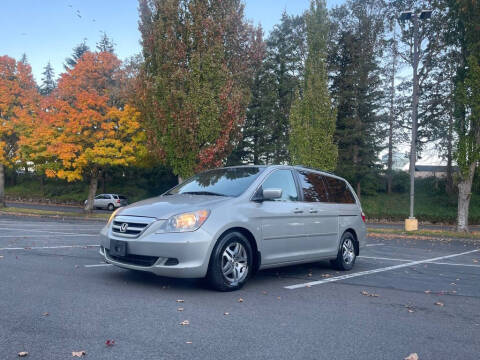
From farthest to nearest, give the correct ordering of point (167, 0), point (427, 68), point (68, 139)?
point (427, 68), point (68, 139), point (167, 0)

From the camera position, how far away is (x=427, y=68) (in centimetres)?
3659

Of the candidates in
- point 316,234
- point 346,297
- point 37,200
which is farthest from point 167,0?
point 37,200

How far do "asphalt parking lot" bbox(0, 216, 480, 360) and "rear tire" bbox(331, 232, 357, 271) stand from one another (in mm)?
415

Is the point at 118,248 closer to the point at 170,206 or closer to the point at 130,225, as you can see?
the point at 130,225

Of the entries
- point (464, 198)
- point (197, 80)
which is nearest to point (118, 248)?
point (197, 80)

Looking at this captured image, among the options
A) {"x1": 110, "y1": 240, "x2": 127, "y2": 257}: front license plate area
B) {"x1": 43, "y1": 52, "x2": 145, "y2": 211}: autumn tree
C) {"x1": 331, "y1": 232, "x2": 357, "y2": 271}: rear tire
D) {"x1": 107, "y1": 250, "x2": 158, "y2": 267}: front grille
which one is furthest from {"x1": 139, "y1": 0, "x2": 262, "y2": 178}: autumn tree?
{"x1": 107, "y1": 250, "x2": 158, "y2": 267}: front grille

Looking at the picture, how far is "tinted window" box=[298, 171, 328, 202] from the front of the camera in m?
7.84

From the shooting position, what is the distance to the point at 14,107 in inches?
1247

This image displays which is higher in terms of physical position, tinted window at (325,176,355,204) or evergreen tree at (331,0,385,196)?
evergreen tree at (331,0,385,196)

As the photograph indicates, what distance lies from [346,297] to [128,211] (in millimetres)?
3113

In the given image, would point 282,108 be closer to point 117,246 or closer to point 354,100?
point 354,100

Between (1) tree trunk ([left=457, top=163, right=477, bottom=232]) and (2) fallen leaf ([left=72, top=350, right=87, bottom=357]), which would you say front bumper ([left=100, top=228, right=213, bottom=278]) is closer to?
(2) fallen leaf ([left=72, top=350, right=87, bottom=357])

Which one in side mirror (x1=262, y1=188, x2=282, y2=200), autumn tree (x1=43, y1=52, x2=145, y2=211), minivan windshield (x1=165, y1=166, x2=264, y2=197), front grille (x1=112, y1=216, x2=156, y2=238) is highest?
autumn tree (x1=43, y1=52, x2=145, y2=211)

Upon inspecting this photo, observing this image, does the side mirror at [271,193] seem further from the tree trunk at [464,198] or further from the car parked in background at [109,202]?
the car parked in background at [109,202]
